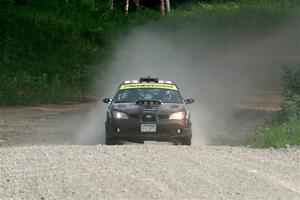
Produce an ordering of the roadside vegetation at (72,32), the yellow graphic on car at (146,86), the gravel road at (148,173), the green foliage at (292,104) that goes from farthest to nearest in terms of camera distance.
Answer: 1. the roadside vegetation at (72,32)
2. the green foliage at (292,104)
3. the yellow graphic on car at (146,86)
4. the gravel road at (148,173)

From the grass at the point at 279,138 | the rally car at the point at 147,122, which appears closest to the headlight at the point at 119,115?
the rally car at the point at 147,122

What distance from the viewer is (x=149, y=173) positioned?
39.9ft

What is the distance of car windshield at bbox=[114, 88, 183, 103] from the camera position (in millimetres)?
18781

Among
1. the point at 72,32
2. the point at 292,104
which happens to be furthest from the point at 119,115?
the point at 72,32

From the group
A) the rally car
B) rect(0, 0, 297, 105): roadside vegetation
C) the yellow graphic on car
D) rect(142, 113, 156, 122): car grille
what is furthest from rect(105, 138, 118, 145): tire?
rect(0, 0, 297, 105): roadside vegetation

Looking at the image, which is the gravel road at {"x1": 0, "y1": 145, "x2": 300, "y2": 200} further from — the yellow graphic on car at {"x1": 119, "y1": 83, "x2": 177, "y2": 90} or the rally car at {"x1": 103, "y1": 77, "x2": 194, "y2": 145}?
the yellow graphic on car at {"x1": 119, "y1": 83, "x2": 177, "y2": 90}

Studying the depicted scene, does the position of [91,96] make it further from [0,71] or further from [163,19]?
[163,19]

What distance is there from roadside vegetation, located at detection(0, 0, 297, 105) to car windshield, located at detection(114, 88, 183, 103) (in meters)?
16.5

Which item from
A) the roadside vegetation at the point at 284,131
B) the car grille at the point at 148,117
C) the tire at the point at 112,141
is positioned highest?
the car grille at the point at 148,117

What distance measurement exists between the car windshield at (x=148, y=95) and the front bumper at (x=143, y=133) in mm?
1234

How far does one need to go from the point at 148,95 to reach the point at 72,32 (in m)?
27.7

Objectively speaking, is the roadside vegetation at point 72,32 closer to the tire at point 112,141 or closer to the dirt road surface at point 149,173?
the tire at point 112,141

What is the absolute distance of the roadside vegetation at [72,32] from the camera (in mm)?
37312

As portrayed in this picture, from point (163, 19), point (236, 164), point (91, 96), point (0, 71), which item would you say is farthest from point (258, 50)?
point (236, 164)
